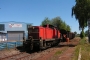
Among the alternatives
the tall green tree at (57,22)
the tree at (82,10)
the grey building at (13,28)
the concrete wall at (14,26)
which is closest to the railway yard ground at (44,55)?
the tree at (82,10)

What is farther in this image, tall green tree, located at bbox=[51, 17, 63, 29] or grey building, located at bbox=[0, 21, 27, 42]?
tall green tree, located at bbox=[51, 17, 63, 29]

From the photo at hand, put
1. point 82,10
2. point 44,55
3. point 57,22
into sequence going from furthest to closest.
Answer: point 57,22 → point 82,10 → point 44,55

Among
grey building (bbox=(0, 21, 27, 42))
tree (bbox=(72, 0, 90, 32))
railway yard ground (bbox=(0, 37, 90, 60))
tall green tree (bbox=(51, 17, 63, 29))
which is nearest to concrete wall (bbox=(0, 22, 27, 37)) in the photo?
grey building (bbox=(0, 21, 27, 42))

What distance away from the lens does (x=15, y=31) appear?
66.8 m

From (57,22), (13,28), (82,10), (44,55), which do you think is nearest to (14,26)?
(13,28)

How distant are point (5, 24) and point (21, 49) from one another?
128 feet

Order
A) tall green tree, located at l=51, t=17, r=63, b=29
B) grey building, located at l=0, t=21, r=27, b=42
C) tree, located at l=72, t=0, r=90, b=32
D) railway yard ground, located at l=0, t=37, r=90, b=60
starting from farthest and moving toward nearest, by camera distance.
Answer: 1. tall green tree, located at l=51, t=17, r=63, b=29
2. grey building, located at l=0, t=21, r=27, b=42
3. tree, located at l=72, t=0, r=90, b=32
4. railway yard ground, located at l=0, t=37, r=90, b=60

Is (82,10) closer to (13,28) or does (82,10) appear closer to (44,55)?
(44,55)

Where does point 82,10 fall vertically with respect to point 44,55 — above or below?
above

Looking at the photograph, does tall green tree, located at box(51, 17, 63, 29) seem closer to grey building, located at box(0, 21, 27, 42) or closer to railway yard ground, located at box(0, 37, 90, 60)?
grey building, located at box(0, 21, 27, 42)

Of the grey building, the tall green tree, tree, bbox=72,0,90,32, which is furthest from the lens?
the tall green tree

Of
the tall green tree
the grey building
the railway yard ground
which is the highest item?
the tall green tree

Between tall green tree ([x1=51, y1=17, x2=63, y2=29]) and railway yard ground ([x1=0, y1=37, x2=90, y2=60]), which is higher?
tall green tree ([x1=51, y1=17, x2=63, y2=29])

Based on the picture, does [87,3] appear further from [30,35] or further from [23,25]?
[23,25]
